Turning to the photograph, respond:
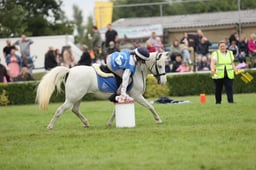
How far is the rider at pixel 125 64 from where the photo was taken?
1559 cm

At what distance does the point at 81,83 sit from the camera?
51.9 feet

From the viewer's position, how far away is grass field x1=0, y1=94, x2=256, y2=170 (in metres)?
10.5

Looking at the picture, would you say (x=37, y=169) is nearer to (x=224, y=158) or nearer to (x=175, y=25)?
(x=224, y=158)

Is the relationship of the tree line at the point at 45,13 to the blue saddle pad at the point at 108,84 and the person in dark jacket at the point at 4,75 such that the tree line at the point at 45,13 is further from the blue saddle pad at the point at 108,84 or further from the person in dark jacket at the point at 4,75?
the blue saddle pad at the point at 108,84

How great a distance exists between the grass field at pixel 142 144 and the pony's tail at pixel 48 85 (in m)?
0.69

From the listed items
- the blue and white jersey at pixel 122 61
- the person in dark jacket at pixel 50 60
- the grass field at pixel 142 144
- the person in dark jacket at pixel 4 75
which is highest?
the blue and white jersey at pixel 122 61

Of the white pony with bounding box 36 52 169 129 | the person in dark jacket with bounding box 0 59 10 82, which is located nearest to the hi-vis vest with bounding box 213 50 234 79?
the white pony with bounding box 36 52 169 129

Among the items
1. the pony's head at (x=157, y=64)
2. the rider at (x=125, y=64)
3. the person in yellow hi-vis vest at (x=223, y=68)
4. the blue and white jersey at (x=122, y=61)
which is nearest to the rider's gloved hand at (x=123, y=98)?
the rider at (x=125, y=64)

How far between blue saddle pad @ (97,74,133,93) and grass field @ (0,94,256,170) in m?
0.94

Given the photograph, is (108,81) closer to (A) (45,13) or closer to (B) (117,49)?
(B) (117,49)

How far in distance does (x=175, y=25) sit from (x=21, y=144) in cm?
3144

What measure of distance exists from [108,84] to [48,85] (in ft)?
4.51

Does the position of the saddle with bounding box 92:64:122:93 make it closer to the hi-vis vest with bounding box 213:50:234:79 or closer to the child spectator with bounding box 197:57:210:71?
the hi-vis vest with bounding box 213:50:234:79

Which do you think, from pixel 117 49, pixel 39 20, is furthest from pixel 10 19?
pixel 117 49
